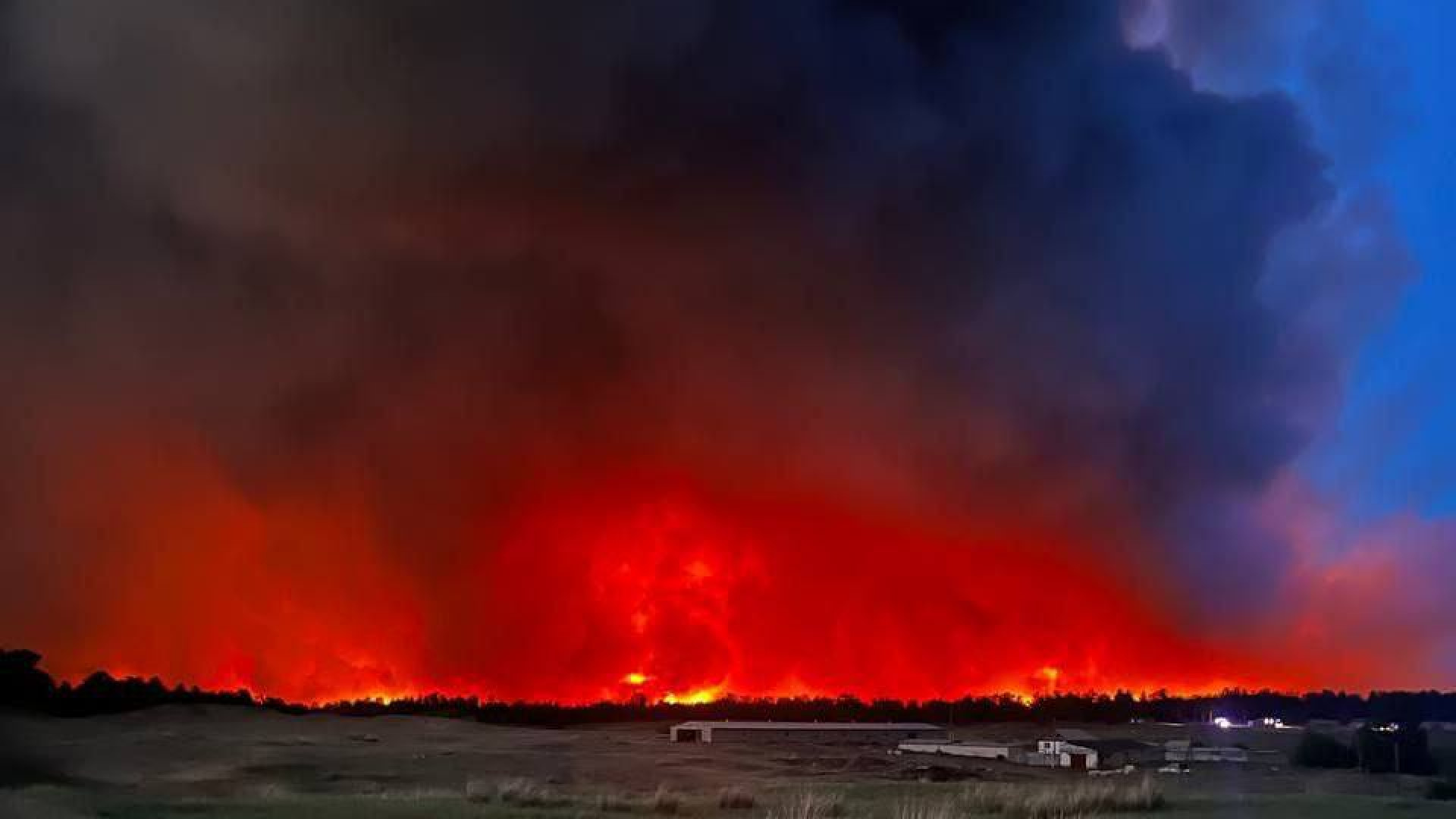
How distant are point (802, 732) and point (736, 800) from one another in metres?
76.7

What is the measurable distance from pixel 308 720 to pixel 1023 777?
67.7m

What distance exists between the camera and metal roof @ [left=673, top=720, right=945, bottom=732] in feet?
384

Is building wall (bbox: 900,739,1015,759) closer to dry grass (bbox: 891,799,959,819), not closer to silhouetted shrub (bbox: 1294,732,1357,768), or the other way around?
silhouetted shrub (bbox: 1294,732,1357,768)

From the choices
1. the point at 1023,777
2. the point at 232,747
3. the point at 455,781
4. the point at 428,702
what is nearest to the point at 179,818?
the point at 455,781

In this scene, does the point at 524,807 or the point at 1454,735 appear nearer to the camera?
the point at 524,807

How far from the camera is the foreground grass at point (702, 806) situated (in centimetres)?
3328

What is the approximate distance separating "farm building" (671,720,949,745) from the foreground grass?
58041 millimetres

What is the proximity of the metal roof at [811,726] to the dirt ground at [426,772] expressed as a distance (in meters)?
11.1

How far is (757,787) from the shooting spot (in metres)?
51.2

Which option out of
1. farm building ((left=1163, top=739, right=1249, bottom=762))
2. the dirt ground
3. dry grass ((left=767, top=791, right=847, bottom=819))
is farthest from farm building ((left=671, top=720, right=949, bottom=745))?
dry grass ((left=767, top=791, right=847, bottom=819))

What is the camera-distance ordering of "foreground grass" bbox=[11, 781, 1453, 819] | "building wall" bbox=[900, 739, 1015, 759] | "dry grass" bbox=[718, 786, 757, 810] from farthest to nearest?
"building wall" bbox=[900, 739, 1015, 759] < "dry grass" bbox=[718, 786, 757, 810] < "foreground grass" bbox=[11, 781, 1453, 819]

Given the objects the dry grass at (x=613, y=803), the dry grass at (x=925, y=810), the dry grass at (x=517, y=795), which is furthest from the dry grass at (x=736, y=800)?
the dry grass at (x=517, y=795)

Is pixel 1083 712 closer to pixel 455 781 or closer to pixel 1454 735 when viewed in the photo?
pixel 1454 735

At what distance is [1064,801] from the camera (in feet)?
130
